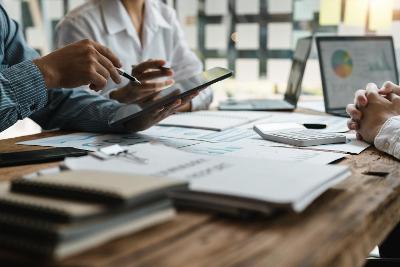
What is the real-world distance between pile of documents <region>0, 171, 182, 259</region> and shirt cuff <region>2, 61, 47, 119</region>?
0.51 metres

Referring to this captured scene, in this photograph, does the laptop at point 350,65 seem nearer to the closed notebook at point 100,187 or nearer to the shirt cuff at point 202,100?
the shirt cuff at point 202,100

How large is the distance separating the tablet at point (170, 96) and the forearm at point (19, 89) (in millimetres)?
192

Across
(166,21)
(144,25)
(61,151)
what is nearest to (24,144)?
(61,151)

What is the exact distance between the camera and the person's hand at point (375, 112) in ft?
3.69

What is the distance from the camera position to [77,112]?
1338 millimetres

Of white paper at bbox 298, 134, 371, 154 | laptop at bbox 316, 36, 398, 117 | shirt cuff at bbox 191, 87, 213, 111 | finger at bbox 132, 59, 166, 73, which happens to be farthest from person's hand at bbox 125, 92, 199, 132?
Answer: laptop at bbox 316, 36, 398, 117

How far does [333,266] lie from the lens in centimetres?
50

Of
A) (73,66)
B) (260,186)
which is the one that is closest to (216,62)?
(73,66)

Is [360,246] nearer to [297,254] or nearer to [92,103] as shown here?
[297,254]

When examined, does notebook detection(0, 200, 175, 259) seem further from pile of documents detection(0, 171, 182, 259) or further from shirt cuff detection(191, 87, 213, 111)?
shirt cuff detection(191, 87, 213, 111)

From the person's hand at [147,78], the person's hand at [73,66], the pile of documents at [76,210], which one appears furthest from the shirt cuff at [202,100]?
the pile of documents at [76,210]

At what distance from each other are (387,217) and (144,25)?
1.50m

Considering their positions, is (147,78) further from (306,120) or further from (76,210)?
(76,210)

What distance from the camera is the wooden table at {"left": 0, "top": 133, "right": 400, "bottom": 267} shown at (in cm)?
46
